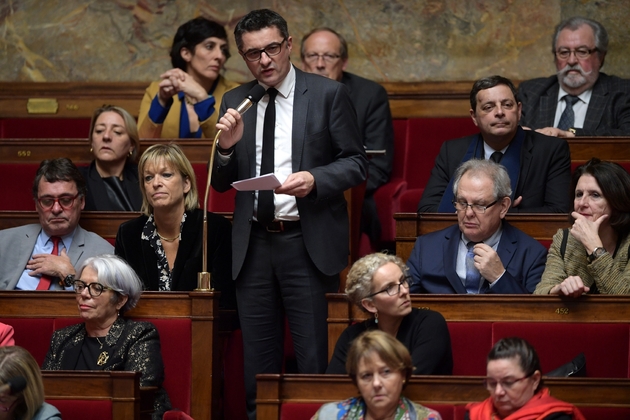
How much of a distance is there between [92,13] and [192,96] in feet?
3.15

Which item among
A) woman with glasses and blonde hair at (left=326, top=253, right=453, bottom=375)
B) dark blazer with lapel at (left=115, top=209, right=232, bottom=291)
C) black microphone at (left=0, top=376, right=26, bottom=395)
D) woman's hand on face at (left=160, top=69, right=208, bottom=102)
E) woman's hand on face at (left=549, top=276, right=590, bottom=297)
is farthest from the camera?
woman's hand on face at (left=160, top=69, right=208, bottom=102)

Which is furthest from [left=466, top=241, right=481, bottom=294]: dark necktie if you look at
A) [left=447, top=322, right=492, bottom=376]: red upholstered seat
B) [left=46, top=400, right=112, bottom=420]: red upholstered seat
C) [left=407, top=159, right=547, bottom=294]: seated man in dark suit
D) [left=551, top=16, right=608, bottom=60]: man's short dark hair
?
[left=551, top=16, right=608, bottom=60]: man's short dark hair

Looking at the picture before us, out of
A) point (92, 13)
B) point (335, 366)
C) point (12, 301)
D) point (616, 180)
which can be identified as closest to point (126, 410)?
point (335, 366)

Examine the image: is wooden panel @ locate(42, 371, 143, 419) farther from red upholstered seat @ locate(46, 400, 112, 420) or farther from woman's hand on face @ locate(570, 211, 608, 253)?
woman's hand on face @ locate(570, 211, 608, 253)

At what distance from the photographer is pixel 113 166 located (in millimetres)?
2859

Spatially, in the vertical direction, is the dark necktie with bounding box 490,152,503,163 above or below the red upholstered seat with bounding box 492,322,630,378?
above

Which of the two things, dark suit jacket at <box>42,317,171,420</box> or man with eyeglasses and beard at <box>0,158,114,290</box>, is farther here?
man with eyeglasses and beard at <box>0,158,114,290</box>

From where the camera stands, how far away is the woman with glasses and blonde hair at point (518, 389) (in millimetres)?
1656

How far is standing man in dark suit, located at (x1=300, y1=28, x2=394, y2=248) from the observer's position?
3.16 m

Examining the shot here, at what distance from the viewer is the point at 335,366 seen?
1931 mm

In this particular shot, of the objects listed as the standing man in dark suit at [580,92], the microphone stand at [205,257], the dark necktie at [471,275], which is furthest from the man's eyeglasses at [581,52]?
the microphone stand at [205,257]

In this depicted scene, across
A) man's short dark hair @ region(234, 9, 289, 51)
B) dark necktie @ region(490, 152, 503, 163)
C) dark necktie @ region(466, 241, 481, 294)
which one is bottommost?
dark necktie @ region(466, 241, 481, 294)

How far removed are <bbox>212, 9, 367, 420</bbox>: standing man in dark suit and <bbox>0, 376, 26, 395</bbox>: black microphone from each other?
1.68 feet

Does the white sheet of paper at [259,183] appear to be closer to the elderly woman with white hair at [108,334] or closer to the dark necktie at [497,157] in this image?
the elderly woman with white hair at [108,334]
